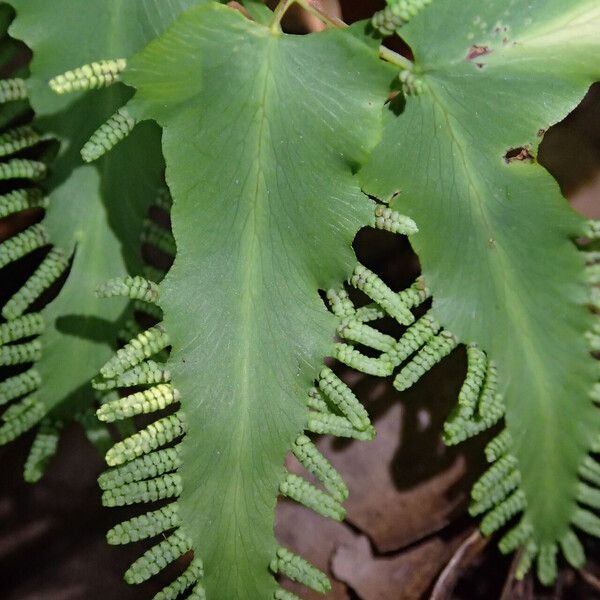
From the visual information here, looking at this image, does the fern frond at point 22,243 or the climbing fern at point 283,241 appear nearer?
the climbing fern at point 283,241

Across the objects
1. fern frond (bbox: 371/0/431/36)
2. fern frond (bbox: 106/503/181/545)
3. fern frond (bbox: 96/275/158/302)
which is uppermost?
fern frond (bbox: 371/0/431/36)

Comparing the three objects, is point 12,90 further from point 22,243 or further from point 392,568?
point 392,568

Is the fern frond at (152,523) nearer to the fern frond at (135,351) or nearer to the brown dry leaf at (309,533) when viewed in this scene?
the fern frond at (135,351)

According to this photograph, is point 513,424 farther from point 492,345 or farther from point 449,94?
point 449,94

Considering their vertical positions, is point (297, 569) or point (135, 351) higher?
point (135, 351)

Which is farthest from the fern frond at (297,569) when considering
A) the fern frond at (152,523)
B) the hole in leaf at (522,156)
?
the hole in leaf at (522,156)

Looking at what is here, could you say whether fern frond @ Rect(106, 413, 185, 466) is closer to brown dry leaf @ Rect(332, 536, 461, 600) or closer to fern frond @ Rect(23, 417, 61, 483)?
fern frond @ Rect(23, 417, 61, 483)

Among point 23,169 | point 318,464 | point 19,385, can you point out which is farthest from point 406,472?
point 23,169

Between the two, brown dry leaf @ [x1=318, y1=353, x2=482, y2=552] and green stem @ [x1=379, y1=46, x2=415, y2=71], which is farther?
brown dry leaf @ [x1=318, y1=353, x2=482, y2=552]

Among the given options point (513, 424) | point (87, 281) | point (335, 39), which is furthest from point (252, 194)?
point (513, 424)

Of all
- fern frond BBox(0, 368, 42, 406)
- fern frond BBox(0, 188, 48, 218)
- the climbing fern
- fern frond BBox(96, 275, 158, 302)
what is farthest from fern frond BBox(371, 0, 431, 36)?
fern frond BBox(0, 368, 42, 406)
